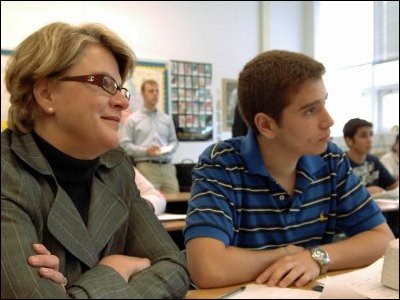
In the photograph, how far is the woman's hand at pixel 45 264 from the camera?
2.06 feet

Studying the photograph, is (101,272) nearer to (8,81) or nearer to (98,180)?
(98,180)

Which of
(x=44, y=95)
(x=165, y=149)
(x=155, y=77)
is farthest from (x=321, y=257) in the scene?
(x=155, y=77)

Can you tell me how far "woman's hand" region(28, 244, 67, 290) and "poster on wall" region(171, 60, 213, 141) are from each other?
7.76 ft

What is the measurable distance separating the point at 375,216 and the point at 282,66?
1.61 feet

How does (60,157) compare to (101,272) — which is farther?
(60,157)

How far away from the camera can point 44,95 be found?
2.57 ft

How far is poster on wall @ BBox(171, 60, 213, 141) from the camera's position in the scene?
3.31m

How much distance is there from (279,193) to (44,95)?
0.59 meters

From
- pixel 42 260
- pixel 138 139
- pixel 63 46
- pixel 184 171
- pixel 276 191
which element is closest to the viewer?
pixel 42 260

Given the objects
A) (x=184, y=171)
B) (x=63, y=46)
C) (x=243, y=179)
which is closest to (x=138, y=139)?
(x=184, y=171)

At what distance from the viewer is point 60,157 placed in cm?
81

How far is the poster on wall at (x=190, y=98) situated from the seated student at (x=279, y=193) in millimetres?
1950

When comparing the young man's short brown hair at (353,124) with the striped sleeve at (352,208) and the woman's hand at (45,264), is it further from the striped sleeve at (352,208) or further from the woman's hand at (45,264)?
the woman's hand at (45,264)

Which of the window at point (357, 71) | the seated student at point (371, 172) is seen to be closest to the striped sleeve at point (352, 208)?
the window at point (357, 71)
